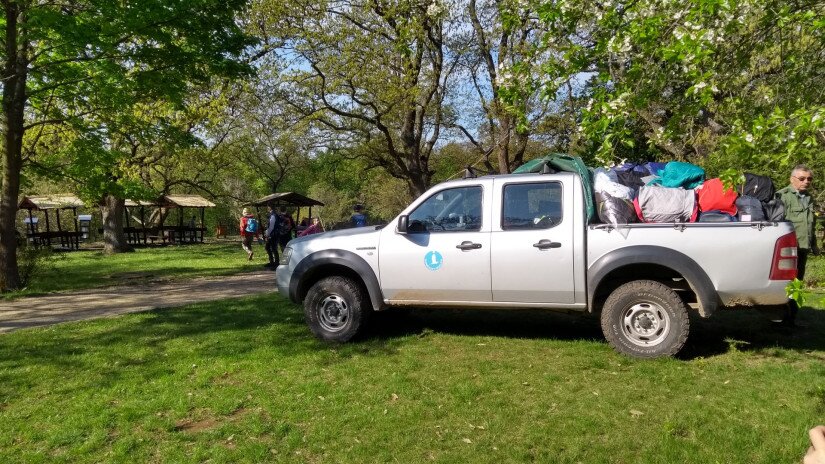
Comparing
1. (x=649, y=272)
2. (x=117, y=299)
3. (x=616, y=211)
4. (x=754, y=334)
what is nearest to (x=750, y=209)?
(x=649, y=272)

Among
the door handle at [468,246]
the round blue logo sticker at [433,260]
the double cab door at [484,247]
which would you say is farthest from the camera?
the round blue logo sticker at [433,260]

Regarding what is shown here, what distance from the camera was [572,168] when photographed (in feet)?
21.3

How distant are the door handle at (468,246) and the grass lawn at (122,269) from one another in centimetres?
988

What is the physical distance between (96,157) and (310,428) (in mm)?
11043

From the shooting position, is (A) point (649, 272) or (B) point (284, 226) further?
(B) point (284, 226)

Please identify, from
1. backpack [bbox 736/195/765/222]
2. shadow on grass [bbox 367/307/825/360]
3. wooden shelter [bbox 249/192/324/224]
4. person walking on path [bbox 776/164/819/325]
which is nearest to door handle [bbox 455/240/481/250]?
shadow on grass [bbox 367/307/825/360]

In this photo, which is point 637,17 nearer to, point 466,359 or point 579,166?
point 579,166

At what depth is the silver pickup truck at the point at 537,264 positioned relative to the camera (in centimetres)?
544

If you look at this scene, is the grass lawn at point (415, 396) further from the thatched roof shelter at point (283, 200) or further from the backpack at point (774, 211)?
the thatched roof shelter at point (283, 200)

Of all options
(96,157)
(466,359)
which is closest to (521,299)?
(466,359)

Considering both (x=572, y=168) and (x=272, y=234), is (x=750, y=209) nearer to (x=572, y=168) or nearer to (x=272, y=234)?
(x=572, y=168)

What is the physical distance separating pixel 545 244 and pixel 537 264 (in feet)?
0.70

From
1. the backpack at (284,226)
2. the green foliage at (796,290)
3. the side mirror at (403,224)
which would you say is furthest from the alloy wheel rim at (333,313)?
the backpack at (284,226)

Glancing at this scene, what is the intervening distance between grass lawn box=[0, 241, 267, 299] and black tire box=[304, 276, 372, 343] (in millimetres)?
8125
